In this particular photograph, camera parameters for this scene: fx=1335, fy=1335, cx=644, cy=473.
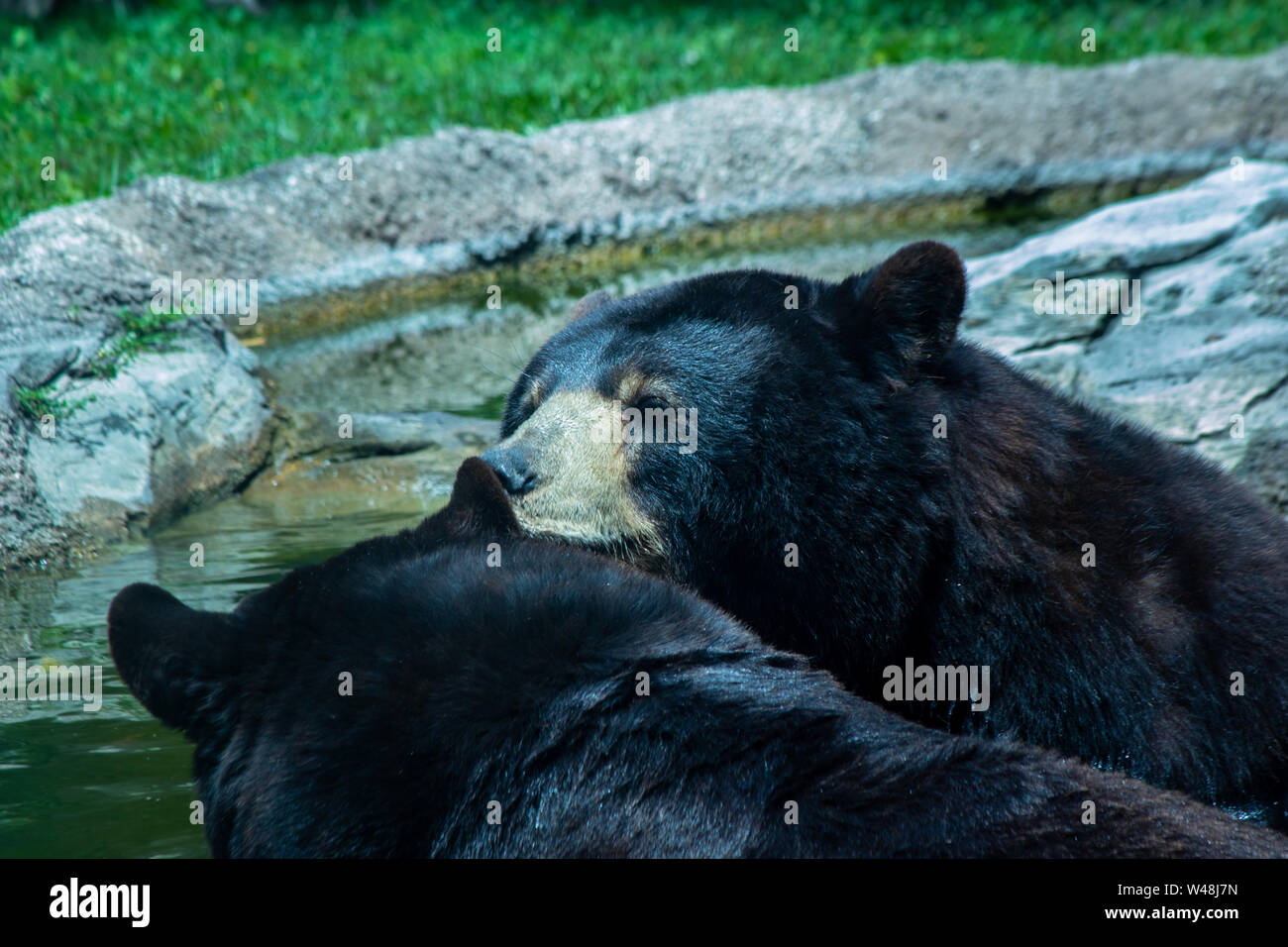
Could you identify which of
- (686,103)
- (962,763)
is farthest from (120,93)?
(962,763)

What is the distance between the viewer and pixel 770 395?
3.83m

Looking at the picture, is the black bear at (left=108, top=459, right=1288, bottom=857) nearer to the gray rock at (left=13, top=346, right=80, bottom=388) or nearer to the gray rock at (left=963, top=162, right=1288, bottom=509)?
the gray rock at (left=963, top=162, right=1288, bottom=509)

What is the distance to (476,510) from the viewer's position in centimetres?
307

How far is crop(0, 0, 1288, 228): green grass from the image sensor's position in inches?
412

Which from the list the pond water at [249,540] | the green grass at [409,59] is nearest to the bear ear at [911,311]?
the pond water at [249,540]

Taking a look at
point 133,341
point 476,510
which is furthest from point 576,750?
point 133,341

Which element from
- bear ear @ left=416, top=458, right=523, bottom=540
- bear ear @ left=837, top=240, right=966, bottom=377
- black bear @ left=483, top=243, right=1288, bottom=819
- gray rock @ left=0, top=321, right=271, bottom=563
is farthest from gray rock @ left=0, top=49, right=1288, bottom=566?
bear ear @ left=416, top=458, right=523, bottom=540

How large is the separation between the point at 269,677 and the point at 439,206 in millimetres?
7731

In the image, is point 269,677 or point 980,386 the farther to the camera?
point 980,386

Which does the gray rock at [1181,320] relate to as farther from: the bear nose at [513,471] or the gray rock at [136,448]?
the gray rock at [136,448]

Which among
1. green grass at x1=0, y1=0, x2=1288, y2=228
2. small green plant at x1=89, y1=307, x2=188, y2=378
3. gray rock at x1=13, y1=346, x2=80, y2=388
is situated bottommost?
gray rock at x1=13, y1=346, x2=80, y2=388

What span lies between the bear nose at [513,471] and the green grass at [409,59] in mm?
4945

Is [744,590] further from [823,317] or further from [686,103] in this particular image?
[686,103]

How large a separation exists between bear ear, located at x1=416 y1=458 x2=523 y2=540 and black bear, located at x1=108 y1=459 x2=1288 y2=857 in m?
0.23
